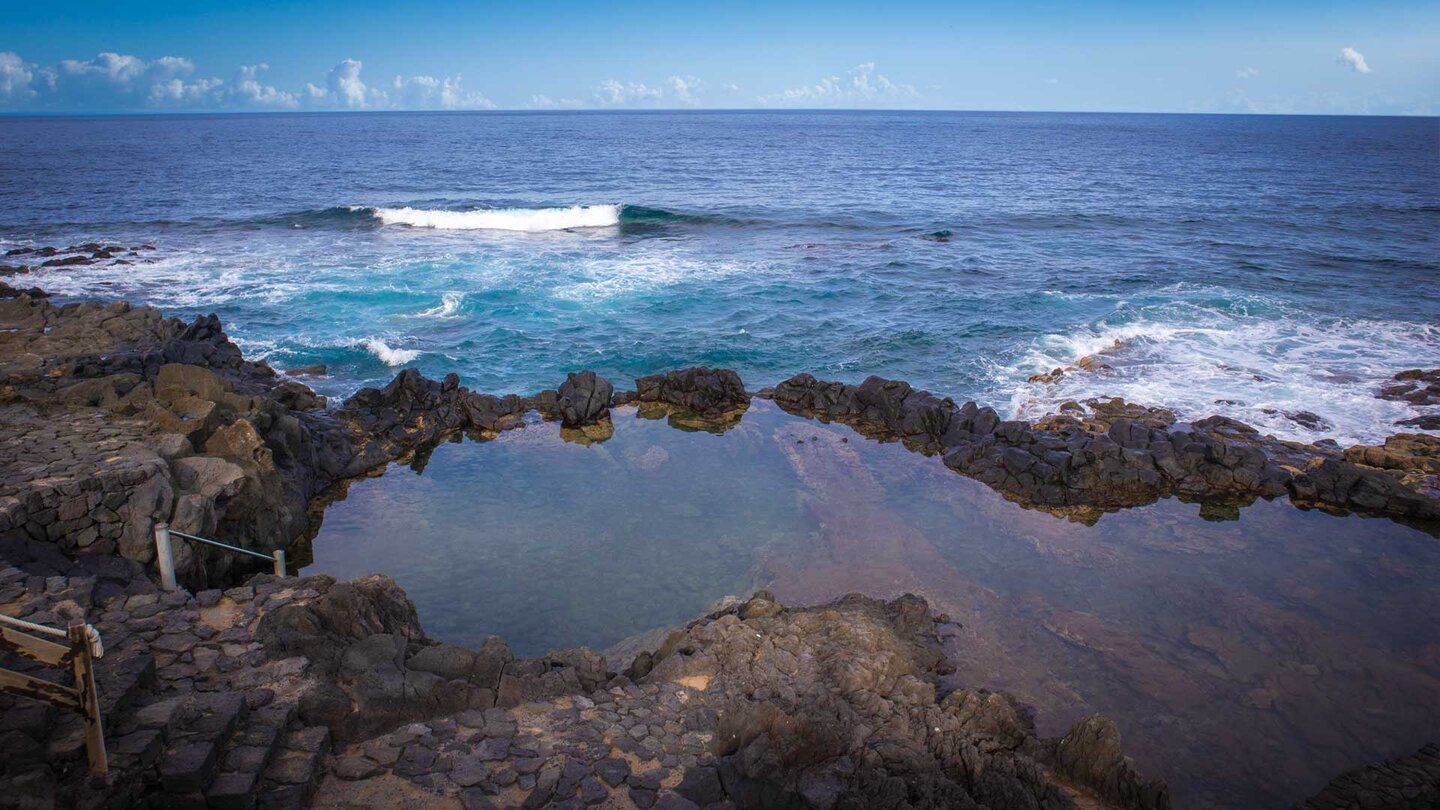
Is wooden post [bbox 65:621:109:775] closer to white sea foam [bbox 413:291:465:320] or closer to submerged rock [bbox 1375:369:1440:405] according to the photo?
white sea foam [bbox 413:291:465:320]

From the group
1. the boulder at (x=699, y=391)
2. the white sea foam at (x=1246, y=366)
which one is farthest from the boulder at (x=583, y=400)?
the white sea foam at (x=1246, y=366)

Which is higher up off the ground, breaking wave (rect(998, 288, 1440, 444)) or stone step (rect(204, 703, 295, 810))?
breaking wave (rect(998, 288, 1440, 444))

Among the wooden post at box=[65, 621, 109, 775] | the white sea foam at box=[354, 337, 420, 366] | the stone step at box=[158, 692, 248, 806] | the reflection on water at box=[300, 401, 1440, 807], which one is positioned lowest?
the reflection on water at box=[300, 401, 1440, 807]

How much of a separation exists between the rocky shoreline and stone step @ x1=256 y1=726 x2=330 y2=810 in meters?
0.03

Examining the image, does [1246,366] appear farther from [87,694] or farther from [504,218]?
[504,218]

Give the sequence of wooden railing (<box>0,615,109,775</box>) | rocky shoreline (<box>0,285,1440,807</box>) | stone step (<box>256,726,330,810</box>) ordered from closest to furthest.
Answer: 1. wooden railing (<box>0,615,109,775</box>)
2. stone step (<box>256,726,330,810</box>)
3. rocky shoreline (<box>0,285,1440,807</box>)

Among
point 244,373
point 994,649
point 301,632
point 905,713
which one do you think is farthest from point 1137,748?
point 244,373

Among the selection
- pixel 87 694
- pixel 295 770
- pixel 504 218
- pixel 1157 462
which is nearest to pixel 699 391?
pixel 1157 462

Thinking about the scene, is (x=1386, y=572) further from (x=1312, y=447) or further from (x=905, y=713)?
(x=905, y=713)

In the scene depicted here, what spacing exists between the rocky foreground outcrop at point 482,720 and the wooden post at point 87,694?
20cm

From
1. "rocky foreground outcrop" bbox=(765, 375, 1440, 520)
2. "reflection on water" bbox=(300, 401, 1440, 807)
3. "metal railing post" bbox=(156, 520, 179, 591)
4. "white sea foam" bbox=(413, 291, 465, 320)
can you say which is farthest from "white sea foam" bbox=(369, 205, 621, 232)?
"metal railing post" bbox=(156, 520, 179, 591)

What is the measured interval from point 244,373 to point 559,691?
16029 mm

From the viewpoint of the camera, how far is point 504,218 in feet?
161

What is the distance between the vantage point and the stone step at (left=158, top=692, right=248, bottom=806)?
682cm
